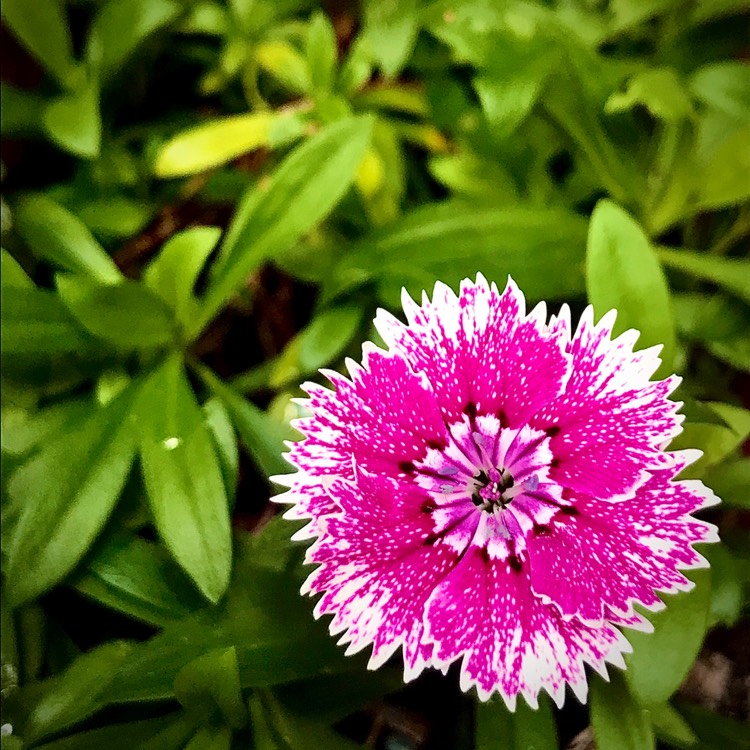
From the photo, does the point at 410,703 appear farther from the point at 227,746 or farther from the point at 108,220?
the point at 108,220

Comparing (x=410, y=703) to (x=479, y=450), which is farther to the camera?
(x=410, y=703)

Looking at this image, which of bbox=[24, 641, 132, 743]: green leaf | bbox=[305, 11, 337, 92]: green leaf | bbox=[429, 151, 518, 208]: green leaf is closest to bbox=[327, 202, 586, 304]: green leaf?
bbox=[429, 151, 518, 208]: green leaf

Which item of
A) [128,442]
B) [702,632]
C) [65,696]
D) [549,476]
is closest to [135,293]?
[128,442]

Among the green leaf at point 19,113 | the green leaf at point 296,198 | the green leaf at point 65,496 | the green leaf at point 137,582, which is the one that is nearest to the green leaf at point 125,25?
the green leaf at point 19,113

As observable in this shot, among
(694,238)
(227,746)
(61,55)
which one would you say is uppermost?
(61,55)

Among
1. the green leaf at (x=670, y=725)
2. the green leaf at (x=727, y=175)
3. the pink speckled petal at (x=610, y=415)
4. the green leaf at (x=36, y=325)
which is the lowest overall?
the green leaf at (x=670, y=725)

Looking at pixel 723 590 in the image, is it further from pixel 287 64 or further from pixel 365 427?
pixel 287 64

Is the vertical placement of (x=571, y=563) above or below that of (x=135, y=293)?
below

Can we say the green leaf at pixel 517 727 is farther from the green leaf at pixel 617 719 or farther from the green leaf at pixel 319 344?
the green leaf at pixel 319 344
